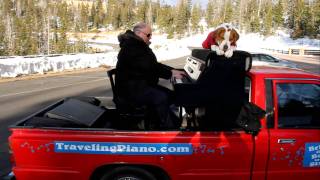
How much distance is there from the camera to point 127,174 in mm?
4398

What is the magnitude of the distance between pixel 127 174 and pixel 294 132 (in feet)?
6.28

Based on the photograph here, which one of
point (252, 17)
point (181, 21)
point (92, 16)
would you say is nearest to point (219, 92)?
point (181, 21)

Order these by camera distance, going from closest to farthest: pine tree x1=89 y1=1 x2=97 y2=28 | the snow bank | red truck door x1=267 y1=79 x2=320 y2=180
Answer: red truck door x1=267 y1=79 x2=320 y2=180 < the snow bank < pine tree x1=89 y1=1 x2=97 y2=28

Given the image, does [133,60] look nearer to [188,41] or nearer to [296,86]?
[296,86]

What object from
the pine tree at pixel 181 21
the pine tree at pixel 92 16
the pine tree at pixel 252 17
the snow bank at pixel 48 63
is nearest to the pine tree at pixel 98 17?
the pine tree at pixel 92 16

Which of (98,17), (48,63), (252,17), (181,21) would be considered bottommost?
(48,63)

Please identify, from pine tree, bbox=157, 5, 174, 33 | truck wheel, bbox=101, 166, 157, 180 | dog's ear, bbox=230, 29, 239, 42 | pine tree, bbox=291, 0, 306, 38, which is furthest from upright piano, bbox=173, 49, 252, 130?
pine tree, bbox=157, 5, 174, 33

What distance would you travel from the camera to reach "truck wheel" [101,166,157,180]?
4.36 metres

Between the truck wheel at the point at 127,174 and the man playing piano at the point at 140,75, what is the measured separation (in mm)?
593

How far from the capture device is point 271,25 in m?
114

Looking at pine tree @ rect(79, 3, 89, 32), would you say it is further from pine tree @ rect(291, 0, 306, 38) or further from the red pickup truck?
the red pickup truck

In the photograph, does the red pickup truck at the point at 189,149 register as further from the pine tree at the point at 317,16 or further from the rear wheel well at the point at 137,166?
the pine tree at the point at 317,16

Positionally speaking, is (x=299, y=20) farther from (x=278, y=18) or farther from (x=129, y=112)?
(x=129, y=112)

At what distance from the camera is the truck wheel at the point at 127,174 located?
4359 millimetres
